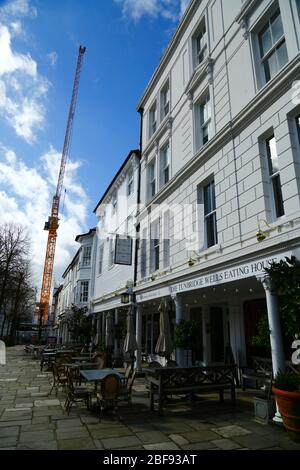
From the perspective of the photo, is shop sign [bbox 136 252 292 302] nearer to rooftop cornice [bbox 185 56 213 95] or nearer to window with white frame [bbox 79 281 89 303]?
rooftop cornice [bbox 185 56 213 95]

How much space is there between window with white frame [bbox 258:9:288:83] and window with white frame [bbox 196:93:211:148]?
9.33 feet

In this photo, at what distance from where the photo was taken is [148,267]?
48.8ft

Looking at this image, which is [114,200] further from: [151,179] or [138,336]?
[138,336]

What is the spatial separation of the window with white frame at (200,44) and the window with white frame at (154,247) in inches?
282

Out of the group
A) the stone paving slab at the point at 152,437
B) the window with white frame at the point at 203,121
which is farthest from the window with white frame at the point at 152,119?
the stone paving slab at the point at 152,437

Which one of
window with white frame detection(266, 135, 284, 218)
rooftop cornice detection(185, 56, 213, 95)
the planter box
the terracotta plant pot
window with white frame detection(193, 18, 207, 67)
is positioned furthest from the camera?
window with white frame detection(193, 18, 207, 67)

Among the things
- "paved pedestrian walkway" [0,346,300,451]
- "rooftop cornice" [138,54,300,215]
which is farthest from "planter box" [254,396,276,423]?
"rooftop cornice" [138,54,300,215]

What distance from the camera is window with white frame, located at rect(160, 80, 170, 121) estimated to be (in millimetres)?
15692

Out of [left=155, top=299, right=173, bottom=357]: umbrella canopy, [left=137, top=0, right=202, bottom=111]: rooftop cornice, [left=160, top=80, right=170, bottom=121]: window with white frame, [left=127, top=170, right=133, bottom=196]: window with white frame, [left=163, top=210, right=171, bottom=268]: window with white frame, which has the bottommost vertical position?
[left=155, top=299, right=173, bottom=357]: umbrella canopy

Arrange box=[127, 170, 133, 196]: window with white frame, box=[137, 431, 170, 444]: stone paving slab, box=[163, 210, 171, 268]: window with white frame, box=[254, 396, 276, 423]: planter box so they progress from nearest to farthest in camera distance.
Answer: box=[137, 431, 170, 444]: stone paving slab
box=[254, 396, 276, 423]: planter box
box=[163, 210, 171, 268]: window with white frame
box=[127, 170, 133, 196]: window with white frame

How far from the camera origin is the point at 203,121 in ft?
39.8

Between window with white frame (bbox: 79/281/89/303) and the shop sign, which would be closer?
the shop sign

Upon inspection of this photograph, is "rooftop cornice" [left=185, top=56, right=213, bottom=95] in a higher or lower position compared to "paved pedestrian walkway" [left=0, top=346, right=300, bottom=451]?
higher

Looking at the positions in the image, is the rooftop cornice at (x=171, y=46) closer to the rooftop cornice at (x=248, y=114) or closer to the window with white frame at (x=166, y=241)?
the rooftop cornice at (x=248, y=114)
